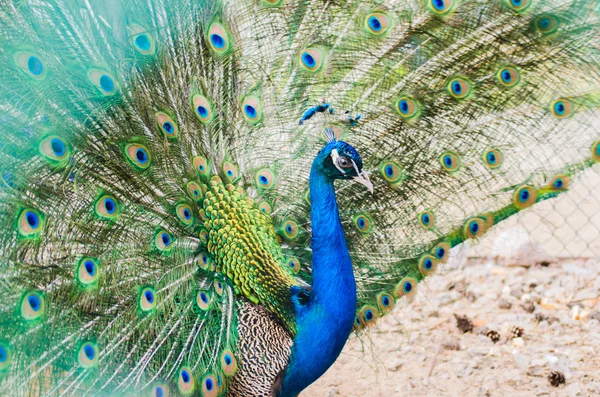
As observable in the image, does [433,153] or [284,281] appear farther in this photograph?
[433,153]

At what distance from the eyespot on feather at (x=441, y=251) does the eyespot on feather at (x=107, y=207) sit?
109 cm

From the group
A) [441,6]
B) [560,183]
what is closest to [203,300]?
[441,6]

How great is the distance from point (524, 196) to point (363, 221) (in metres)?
0.56

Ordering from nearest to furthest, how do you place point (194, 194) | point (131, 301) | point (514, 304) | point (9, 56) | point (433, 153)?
point (9, 56) → point (131, 301) → point (194, 194) → point (433, 153) → point (514, 304)

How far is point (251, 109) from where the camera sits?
215 cm

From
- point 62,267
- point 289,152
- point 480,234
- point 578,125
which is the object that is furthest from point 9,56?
point 578,125

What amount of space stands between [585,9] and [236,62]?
106 centimetres

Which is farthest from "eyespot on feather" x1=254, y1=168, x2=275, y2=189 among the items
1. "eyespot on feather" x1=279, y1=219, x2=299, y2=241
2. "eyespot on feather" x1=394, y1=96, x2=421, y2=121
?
"eyespot on feather" x1=394, y1=96, x2=421, y2=121

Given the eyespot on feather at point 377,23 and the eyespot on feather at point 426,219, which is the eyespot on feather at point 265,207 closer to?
the eyespot on feather at point 426,219

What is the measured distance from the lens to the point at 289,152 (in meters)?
2.25

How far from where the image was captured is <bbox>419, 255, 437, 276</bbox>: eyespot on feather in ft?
7.88

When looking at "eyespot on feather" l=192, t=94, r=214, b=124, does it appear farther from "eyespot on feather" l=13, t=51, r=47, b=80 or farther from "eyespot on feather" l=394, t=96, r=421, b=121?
"eyespot on feather" l=394, t=96, r=421, b=121

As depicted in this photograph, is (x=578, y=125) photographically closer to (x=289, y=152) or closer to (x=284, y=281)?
(x=289, y=152)

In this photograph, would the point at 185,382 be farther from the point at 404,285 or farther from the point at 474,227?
the point at 474,227
